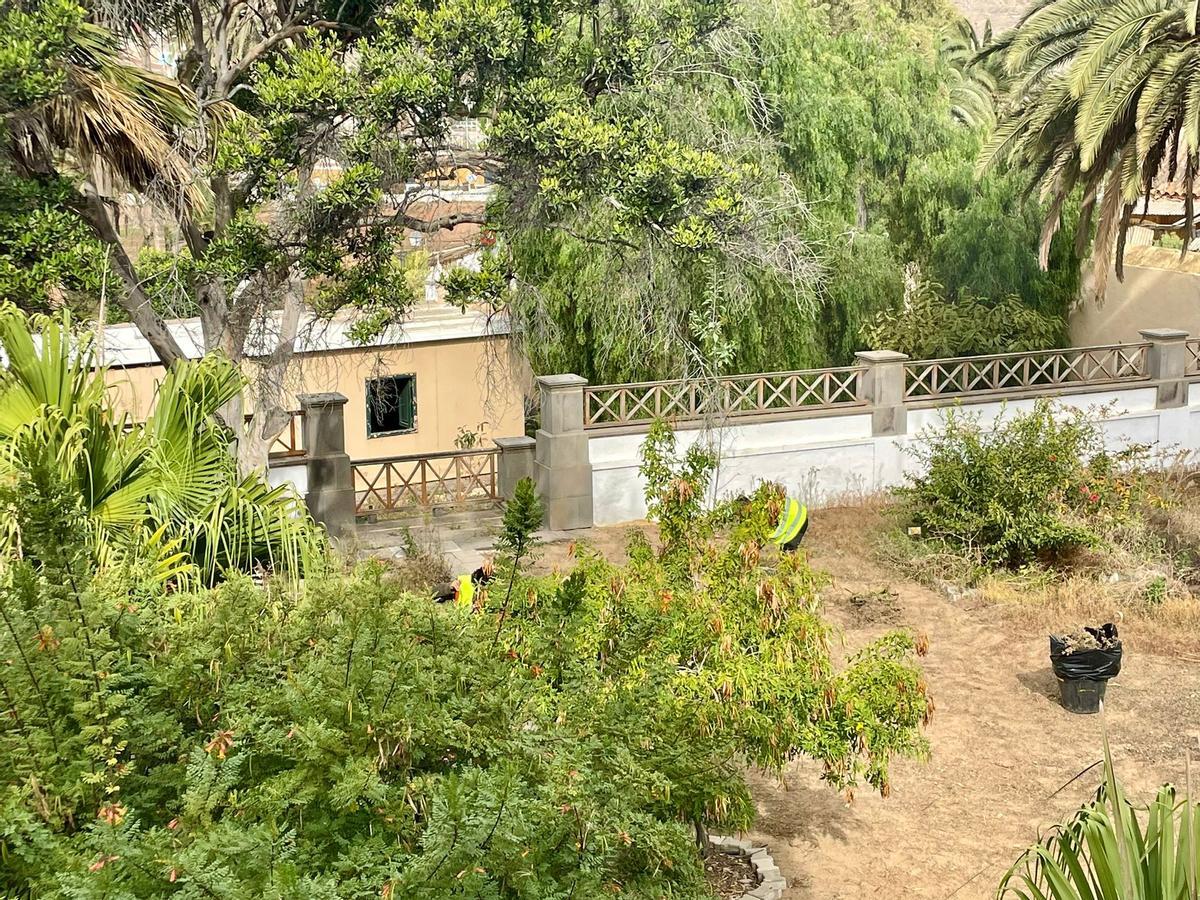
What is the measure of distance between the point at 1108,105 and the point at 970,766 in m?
9.51

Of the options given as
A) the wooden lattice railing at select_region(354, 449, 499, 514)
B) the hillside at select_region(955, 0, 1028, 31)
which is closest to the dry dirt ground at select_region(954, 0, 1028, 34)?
the hillside at select_region(955, 0, 1028, 31)

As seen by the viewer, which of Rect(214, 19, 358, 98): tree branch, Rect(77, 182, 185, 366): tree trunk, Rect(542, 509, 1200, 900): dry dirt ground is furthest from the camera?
Rect(214, 19, 358, 98): tree branch

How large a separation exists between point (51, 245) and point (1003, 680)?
Result: 9.02 meters

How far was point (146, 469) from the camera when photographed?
5.19m

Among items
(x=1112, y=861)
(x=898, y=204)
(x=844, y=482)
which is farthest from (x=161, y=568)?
(x=898, y=204)

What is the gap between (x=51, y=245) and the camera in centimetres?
990

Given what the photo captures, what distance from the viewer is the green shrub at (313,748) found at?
126 inches

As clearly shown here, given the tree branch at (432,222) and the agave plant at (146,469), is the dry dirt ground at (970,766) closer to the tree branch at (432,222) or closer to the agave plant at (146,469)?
the agave plant at (146,469)

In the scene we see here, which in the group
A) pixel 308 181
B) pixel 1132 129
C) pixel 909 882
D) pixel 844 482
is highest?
pixel 1132 129

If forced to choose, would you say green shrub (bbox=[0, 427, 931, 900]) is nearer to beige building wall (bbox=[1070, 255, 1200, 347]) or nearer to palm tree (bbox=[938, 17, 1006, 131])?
beige building wall (bbox=[1070, 255, 1200, 347])

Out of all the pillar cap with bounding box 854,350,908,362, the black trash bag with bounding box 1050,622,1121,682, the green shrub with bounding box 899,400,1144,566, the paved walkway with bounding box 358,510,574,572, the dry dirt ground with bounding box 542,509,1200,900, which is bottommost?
the dry dirt ground with bounding box 542,509,1200,900

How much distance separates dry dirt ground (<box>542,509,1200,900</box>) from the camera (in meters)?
8.45

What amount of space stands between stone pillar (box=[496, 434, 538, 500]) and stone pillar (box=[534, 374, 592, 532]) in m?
0.22

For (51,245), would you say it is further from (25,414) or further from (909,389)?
(909,389)
